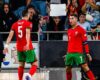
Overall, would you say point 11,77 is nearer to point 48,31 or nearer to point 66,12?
point 48,31

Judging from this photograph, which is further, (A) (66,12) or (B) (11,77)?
(A) (66,12)

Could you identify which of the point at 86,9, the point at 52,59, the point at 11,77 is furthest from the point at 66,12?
the point at 11,77

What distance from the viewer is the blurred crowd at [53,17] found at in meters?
15.4

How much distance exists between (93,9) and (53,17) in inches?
52.4

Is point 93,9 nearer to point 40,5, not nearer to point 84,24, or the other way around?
point 84,24

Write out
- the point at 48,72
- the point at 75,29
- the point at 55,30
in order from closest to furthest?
the point at 75,29 → the point at 48,72 → the point at 55,30

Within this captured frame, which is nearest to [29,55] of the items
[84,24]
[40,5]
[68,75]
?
[68,75]

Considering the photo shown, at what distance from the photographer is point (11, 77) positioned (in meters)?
14.8

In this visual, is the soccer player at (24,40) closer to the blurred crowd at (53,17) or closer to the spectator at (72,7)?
the blurred crowd at (53,17)

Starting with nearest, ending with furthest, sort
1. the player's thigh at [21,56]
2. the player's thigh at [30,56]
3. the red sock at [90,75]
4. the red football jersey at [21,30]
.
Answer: the red sock at [90,75] → the red football jersey at [21,30] → the player's thigh at [30,56] → the player's thigh at [21,56]

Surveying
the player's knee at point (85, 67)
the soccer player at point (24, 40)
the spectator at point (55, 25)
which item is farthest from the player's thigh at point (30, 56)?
the spectator at point (55, 25)

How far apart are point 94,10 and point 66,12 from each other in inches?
36.0

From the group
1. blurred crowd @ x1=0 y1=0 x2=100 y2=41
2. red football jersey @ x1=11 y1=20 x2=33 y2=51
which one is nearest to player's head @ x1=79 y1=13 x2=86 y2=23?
blurred crowd @ x1=0 y1=0 x2=100 y2=41

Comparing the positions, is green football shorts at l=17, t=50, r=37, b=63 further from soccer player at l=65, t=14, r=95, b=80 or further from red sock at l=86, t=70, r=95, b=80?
red sock at l=86, t=70, r=95, b=80
